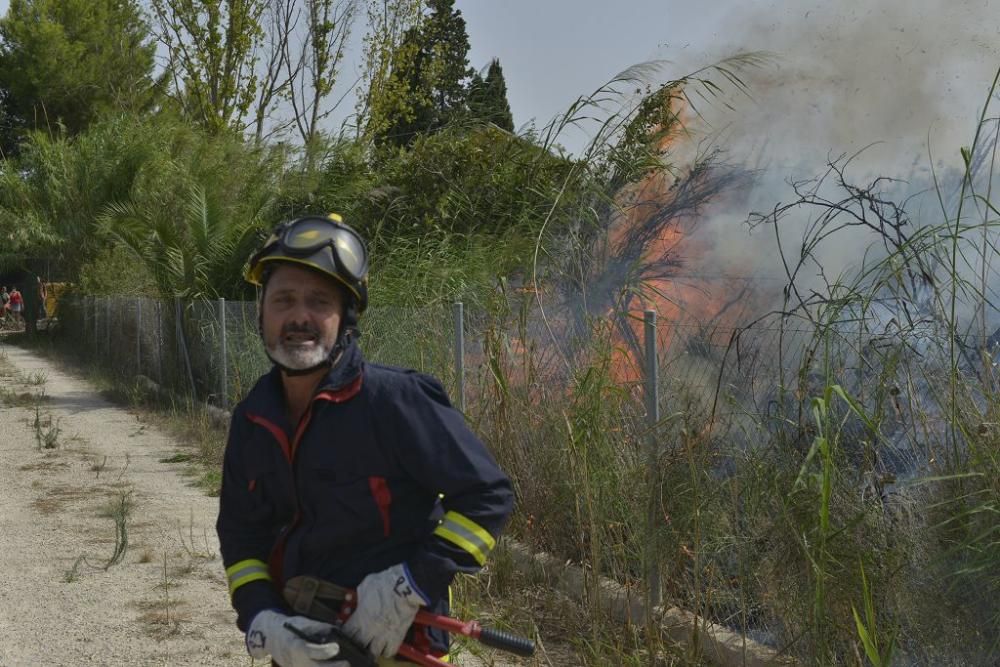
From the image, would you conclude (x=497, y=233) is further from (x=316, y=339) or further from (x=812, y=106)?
(x=316, y=339)

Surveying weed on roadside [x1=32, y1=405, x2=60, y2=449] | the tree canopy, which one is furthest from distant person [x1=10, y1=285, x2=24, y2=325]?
weed on roadside [x1=32, y1=405, x2=60, y2=449]

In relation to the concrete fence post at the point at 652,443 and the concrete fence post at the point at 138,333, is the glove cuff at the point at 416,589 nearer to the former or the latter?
the concrete fence post at the point at 652,443

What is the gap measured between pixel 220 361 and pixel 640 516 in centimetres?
969

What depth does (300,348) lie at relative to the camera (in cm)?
266

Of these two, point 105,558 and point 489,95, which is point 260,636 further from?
point 489,95

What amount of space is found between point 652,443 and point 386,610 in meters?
2.38

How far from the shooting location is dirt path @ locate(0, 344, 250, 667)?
5.66 m

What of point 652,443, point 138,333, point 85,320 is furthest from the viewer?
point 85,320

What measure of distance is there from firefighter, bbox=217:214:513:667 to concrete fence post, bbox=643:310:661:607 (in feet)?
6.51

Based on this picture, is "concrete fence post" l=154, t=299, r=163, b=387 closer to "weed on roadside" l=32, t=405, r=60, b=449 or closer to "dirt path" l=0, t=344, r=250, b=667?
"weed on roadside" l=32, t=405, r=60, b=449

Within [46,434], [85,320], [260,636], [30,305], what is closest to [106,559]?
[260,636]

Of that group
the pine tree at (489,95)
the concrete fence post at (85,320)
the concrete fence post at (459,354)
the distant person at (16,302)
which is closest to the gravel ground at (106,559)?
the concrete fence post at (459,354)

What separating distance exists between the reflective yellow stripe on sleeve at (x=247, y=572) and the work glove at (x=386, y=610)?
340 millimetres

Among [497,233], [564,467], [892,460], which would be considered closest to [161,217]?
[497,233]
